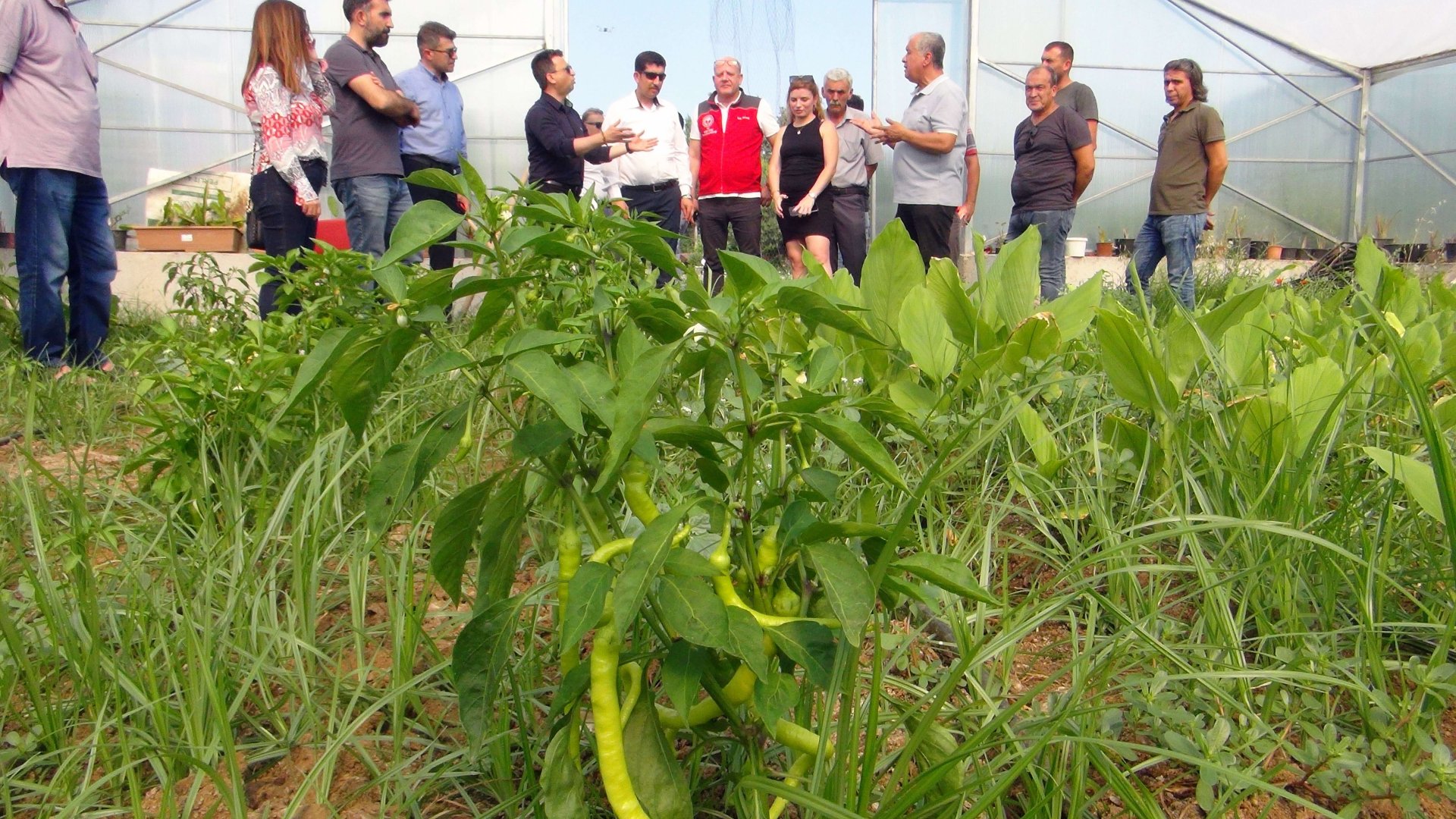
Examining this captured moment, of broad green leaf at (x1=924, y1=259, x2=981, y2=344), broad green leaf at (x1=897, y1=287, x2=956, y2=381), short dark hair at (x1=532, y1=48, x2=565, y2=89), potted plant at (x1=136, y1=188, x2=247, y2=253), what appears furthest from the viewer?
potted plant at (x1=136, y1=188, x2=247, y2=253)

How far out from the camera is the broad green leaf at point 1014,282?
1.90 m

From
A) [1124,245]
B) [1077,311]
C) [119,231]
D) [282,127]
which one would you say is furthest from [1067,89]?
[119,231]

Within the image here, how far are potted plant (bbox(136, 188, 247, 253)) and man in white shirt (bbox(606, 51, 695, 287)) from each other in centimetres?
358

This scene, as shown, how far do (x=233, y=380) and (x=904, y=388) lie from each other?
1.15 meters

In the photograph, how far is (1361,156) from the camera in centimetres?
1114

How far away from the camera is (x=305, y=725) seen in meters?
1.10

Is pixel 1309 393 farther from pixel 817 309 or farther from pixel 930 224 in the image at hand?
pixel 930 224

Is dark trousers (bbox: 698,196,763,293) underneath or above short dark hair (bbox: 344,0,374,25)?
underneath

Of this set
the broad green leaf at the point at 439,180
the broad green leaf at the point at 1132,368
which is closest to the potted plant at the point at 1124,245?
the broad green leaf at the point at 1132,368

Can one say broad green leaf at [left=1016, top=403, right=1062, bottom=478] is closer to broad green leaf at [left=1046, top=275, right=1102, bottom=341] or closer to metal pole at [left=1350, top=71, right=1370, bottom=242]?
broad green leaf at [left=1046, top=275, right=1102, bottom=341]

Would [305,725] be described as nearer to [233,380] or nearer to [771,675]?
[771,675]

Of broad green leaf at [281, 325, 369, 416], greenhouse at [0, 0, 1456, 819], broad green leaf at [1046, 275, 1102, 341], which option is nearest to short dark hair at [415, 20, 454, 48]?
greenhouse at [0, 0, 1456, 819]

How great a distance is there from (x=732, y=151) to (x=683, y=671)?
176 inches

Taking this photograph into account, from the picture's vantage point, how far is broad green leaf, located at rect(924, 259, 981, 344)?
1827mm
